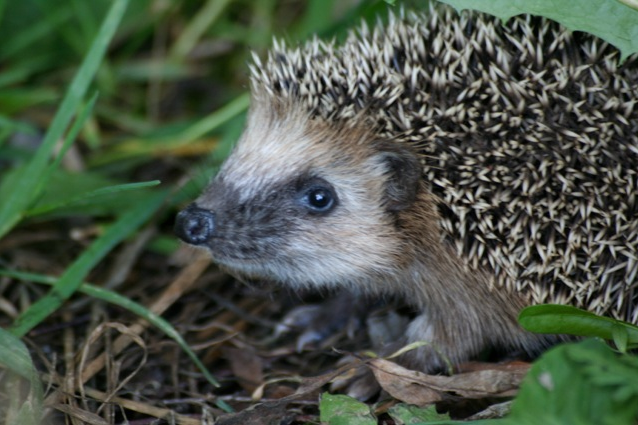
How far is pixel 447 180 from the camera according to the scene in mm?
2564

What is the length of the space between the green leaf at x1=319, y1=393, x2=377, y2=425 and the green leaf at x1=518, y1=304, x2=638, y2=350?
0.56 m

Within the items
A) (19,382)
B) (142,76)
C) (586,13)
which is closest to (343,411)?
(19,382)

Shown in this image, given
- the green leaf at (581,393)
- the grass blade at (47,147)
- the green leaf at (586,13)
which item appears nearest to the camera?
the green leaf at (581,393)

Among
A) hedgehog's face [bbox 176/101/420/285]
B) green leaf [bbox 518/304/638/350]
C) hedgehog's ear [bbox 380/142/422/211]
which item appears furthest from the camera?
hedgehog's face [bbox 176/101/420/285]

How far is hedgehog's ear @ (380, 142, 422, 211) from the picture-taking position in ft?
8.54

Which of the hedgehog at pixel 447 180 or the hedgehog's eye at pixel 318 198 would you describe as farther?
the hedgehog's eye at pixel 318 198

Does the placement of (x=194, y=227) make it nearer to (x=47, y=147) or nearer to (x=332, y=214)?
(x=332, y=214)

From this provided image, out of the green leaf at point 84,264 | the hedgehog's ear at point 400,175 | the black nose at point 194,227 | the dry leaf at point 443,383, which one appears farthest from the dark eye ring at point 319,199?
the green leaf at point 84,264

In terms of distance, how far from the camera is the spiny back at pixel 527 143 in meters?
2.46

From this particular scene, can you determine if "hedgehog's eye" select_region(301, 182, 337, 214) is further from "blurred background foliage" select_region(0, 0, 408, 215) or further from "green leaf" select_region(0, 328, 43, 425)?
"green leaf" select_region(0, 328, 43, 425)

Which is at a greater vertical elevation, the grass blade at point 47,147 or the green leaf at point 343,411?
the grass blade at point 47,147

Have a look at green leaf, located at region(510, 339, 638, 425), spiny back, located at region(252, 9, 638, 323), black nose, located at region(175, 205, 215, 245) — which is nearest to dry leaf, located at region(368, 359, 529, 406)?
spiny back, located at region(252, 9, 638, 323)

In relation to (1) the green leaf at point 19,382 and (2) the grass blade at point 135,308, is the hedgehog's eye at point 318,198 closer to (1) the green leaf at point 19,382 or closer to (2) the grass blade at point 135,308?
(2) the grass blade at point 135,308

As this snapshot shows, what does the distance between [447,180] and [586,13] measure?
69 centimetres
